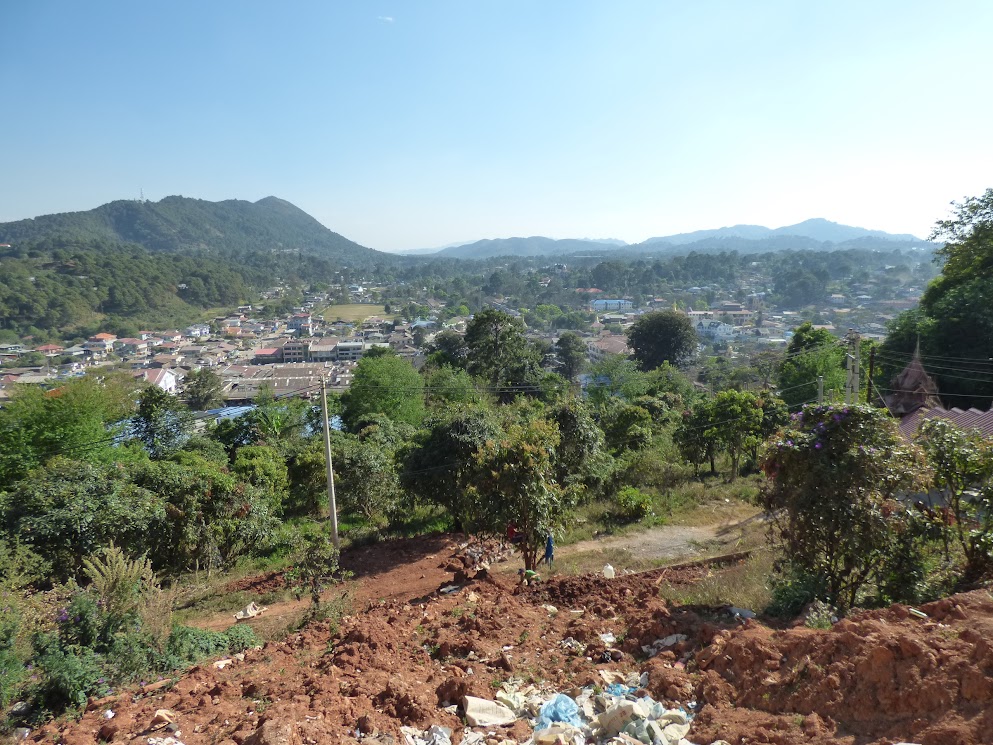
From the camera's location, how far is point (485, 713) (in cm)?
452

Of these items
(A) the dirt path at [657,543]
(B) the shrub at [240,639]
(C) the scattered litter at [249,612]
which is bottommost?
(A) the dirt path at [657,543]

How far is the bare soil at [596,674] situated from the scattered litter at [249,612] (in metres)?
2.37

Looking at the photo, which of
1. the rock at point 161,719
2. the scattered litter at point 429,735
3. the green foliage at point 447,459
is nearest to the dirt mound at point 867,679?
the scattered litter at point 429,735

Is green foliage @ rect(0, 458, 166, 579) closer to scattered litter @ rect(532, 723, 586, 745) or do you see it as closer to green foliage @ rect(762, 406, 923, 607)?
scattered litter @ rect(532, 723, 586, 745)

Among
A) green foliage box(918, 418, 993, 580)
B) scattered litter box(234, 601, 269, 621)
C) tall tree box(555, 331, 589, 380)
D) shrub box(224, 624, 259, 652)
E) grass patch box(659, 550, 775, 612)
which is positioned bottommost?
tall tree box(555, 331, 589, 380)

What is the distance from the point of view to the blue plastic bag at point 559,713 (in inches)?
172

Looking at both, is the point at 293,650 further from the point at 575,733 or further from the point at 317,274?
the point at 317,274

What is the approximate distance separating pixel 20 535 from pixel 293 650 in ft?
21.4

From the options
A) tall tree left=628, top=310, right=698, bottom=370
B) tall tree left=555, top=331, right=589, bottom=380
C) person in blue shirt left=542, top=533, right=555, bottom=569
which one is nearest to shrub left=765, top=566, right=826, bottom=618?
person in blue shirt left=542, top=533, right=555, bottom=569

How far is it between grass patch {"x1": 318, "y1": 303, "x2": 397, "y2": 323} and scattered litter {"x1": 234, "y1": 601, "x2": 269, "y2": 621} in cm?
9542

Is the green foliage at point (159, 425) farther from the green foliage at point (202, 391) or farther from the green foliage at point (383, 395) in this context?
the green foliage at point (202, 391)

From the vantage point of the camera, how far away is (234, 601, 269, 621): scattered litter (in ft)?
28.9

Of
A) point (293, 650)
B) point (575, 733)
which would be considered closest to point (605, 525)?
point (293, 650)

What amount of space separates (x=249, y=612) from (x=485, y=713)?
588cm
